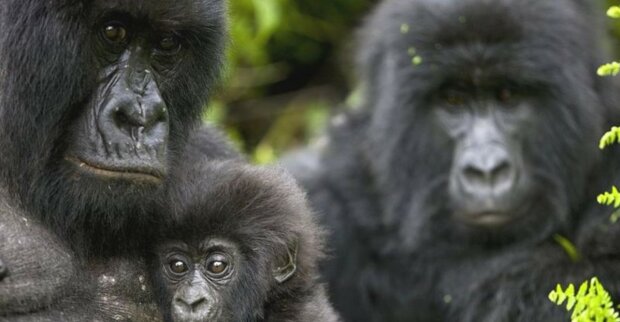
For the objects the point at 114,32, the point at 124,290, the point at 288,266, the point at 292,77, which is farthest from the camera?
the point at 292,77

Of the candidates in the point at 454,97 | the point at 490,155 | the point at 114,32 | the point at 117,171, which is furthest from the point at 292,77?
the point at 117,171

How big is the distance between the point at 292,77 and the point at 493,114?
3654mm

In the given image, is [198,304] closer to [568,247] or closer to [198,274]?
[198,274]

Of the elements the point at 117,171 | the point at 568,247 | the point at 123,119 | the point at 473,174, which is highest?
the point at 123,119

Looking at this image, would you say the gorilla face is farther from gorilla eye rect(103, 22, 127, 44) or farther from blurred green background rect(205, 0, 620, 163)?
blurred green background rect(205, 0, 620, 163)

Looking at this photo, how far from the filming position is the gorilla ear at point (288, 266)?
13.8ft

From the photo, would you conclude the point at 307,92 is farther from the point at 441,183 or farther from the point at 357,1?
the point at 441,183

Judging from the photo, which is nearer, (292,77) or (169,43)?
(169,43)

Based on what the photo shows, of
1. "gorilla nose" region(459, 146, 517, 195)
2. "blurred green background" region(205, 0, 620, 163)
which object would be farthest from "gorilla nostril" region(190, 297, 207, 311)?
"blurred green background" region(205, 0, 620, 163)

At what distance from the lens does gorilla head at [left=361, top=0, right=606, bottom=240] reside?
5.26 m

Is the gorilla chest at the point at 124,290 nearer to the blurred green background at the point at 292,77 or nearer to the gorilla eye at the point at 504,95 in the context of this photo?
the gorilla eye at the point at 504,95

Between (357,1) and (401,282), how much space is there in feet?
10.4

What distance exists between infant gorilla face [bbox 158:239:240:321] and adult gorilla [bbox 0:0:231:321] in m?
0.25

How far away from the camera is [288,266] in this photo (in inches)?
167
